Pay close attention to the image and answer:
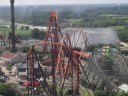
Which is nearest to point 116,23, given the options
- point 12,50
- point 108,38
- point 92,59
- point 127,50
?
point 108,38

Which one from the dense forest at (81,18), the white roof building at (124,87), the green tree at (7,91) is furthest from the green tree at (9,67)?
the dense forest at (81,18)

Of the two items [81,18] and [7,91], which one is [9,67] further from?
[81,18]

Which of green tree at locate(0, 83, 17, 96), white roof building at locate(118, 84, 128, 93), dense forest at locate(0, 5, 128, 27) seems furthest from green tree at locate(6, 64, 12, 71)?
dense forest at locate(0, 5, 128, 27)

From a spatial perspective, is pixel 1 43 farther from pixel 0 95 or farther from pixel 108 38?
pixel 0 95

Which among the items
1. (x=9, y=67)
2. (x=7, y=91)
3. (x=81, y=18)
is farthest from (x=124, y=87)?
(x=81, y=18)

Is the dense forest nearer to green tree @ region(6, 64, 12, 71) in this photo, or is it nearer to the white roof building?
green tree @ region(6, 64, 12, 71)

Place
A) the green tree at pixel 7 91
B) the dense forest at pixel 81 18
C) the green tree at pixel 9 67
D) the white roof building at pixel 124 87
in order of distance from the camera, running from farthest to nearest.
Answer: the dense forest at pixel 81 18, the green tree at pixel 9 67, the white roof building at pixel 124 87, the green tree at pixel 7 91

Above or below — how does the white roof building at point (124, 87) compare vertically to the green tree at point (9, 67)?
above

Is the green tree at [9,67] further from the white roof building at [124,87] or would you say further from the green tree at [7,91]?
the white roof building at [124,87]

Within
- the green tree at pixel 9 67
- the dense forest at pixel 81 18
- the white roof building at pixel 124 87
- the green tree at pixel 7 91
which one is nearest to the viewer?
the green tree at pixel 7 91

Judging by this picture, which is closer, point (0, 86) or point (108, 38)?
point (0, 86)

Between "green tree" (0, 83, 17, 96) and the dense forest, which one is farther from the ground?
"green tree" (0, 83, 17, 96)
